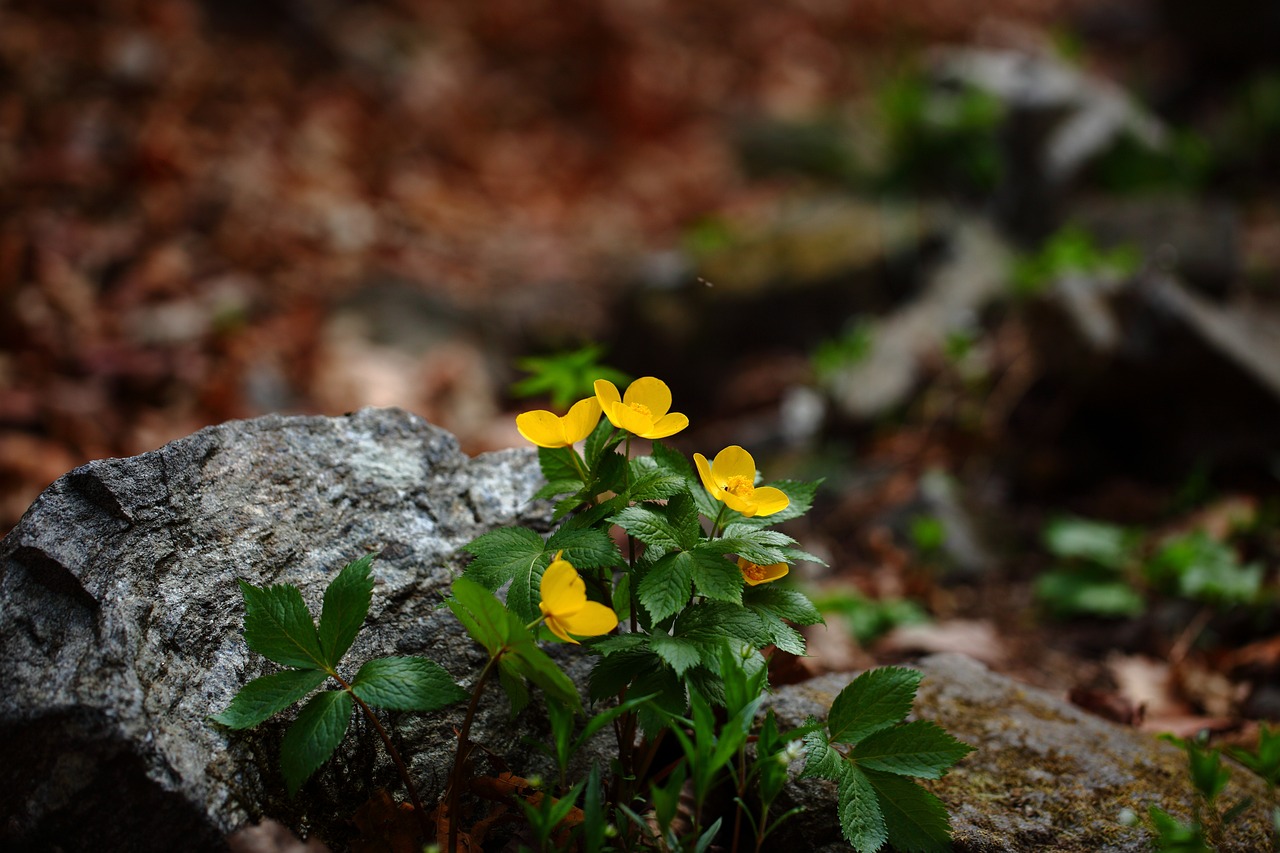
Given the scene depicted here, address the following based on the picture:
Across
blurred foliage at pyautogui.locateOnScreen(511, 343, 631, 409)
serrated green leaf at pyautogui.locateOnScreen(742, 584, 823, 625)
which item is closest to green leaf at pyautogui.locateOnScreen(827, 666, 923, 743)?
serrated green leaf at pyautogui.locateOnScreen(742, 584, 823, 625)

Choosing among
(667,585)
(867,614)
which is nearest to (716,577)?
(667,585)

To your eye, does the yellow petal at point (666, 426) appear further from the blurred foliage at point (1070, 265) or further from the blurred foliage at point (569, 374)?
the blurred foliage at point (1070, 265)

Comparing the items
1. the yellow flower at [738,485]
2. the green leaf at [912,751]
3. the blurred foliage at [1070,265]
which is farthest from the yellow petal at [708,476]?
the blurred foliage at [1070,265]

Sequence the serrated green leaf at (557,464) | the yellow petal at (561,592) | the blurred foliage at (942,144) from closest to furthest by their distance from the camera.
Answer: the yellow petal at (561,592) < the serrated green leaf at (557,464) < the blurred foliage at (942,144)

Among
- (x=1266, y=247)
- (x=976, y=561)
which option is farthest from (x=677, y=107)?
(x=976, y=561)

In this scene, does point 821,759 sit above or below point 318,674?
below

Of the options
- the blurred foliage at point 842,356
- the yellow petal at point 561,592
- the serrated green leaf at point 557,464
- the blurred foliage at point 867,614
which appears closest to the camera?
the yellow petal at point 561,592

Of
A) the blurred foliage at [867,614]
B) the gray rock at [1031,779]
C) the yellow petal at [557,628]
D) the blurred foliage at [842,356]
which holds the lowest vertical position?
the blurred foliage at [867,614]

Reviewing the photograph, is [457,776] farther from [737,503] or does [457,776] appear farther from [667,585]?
[737,503]
